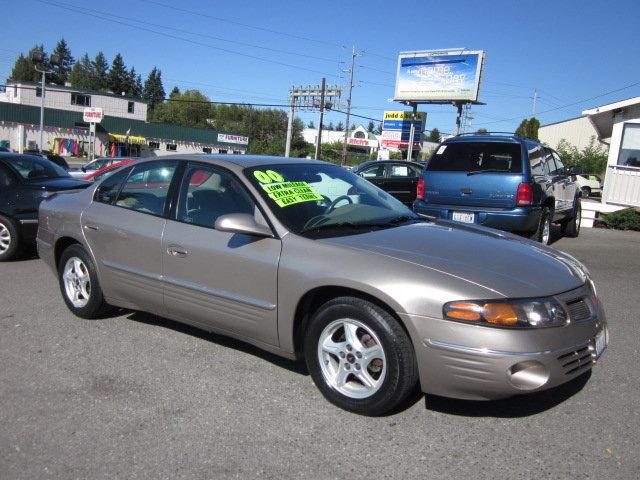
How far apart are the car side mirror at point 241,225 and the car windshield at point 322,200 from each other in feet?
0.53

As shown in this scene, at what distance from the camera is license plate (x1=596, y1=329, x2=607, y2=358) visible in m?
3.21

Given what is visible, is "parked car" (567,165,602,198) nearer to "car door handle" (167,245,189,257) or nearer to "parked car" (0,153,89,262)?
"parked car" (0,153,89,262)

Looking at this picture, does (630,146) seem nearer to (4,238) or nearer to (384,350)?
(384,350)

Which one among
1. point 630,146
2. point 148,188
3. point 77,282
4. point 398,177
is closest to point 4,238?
point 77,282

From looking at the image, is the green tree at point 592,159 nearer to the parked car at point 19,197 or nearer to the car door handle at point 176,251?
the parked car at point 19,197

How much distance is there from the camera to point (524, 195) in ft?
25.0

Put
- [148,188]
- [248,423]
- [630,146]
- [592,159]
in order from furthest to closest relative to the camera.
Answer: [592,159], [630,146], [148,188], [248,423]

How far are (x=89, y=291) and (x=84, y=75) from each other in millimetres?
132419

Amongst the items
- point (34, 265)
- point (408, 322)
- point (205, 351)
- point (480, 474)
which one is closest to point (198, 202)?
point (205, 351)

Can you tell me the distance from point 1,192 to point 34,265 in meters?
1.15

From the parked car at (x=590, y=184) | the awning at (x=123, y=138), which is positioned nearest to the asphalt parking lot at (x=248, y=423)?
the parked car at (x=590, y=184)

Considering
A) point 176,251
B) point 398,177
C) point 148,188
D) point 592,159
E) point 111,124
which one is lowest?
point 176,251

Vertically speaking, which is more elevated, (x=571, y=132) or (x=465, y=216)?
(x=571, y=132)

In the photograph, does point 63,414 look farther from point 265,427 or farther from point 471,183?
point 471,183
